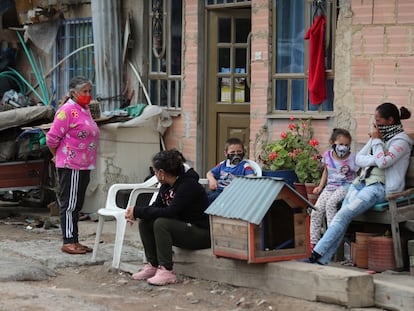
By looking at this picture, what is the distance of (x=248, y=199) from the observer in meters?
7.85

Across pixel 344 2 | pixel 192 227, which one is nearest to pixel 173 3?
pixel 344 2

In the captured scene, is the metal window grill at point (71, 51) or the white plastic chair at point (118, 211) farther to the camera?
the metal window grill at point (71, 51)

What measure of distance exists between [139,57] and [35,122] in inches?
67.1

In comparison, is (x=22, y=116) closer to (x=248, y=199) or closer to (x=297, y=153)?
(x=297, y=153)

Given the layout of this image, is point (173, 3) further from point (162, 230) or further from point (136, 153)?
point (162, 230)

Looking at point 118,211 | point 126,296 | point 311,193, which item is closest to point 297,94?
point 311,193

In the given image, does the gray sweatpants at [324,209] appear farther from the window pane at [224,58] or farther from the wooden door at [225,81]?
the window pane at [224,58]

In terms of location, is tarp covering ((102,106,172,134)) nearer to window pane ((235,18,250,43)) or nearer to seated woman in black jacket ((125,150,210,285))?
window pane ((235,18,250,43))

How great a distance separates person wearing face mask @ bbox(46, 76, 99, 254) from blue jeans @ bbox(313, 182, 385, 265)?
2.56m

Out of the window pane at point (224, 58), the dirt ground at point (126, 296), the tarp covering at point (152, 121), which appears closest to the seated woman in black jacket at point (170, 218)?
the dirt ground at point (126, 296)

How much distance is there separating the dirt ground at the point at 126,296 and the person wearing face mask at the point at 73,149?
896 mm

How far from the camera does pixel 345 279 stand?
7.12 metres

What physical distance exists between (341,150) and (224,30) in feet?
10.8

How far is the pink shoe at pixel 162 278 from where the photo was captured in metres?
8.16
